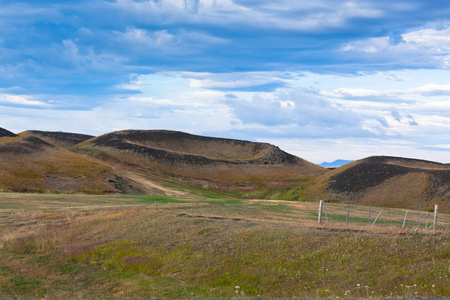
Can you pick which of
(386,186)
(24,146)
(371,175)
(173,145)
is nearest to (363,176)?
(371,175)

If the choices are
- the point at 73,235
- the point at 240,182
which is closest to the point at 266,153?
the point at 240,182

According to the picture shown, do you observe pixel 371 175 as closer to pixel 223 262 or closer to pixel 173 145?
pixel 173 145

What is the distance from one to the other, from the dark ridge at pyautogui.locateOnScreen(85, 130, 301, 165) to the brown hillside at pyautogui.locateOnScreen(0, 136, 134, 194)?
25458 millimetres

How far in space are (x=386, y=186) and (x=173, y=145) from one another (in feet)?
222

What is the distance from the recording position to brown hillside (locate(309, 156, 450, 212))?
61.7m

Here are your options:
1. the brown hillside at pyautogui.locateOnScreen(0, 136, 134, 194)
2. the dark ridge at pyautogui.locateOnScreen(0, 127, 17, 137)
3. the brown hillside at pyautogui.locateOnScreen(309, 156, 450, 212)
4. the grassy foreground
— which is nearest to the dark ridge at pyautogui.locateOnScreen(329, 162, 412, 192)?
the brown hillside at pyautogui.locateOnScreen(309, 156, 450, 212)

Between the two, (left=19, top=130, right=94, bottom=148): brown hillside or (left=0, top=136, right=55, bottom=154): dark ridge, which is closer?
(left=0, top=136, right=55, bottom=154): dark ridge

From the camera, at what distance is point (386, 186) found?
68750 millimetres

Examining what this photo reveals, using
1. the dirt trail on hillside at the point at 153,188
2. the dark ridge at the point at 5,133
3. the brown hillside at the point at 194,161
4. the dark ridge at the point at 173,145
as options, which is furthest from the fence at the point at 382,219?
the dark ridge at the point at 5,133

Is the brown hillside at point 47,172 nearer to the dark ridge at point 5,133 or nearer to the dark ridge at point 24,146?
the dark ridge at point 24,146

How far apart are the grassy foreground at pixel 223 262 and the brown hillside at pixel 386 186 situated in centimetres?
4782

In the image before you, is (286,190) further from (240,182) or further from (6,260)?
(6,260)

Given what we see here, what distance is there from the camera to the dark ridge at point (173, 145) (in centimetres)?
9638

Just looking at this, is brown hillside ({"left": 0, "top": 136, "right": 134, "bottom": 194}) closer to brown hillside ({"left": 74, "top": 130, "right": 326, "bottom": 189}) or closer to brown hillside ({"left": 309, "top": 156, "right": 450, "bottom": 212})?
brown hillside ({"left": 74, "top": 130, "right": 326, "bottom": 189})
